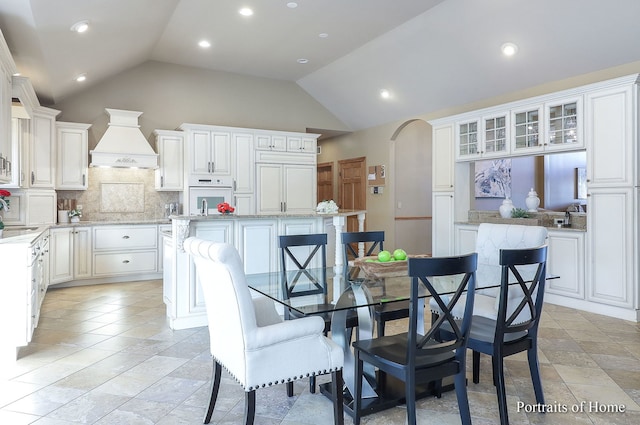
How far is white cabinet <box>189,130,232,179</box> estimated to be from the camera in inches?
258

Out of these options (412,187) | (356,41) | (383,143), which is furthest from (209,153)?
(412,187)

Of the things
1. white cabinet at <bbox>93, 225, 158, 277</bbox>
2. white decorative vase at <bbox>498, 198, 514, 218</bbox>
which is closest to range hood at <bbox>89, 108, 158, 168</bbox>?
white cabinet at <bbox>93, 225, 158, 277</bbox>

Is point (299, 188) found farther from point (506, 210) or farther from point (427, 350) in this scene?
point (427, 350)

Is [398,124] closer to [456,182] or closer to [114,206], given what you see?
[456,182]

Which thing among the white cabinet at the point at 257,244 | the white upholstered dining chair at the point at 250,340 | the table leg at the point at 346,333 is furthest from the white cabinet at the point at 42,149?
the table leg at the point at 346,333

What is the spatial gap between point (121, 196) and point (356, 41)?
4.32 meters

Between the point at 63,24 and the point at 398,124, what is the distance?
5.22 metres

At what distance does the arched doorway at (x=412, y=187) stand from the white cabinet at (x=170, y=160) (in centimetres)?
371

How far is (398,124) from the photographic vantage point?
7.45 m

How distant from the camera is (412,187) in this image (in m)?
7.91

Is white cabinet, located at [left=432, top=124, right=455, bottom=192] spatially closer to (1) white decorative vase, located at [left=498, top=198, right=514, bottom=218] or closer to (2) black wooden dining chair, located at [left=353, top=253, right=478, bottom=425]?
(1) white decorative vase, located at [left=498, top=198, right=514, bottom=218]

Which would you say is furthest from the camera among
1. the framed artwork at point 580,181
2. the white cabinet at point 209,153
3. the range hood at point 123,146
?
the framed artwork at point 580,181

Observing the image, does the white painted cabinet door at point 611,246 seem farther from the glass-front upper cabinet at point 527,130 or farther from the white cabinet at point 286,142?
the white cabinet at point 286,142

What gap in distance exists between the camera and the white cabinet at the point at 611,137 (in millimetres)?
4102
